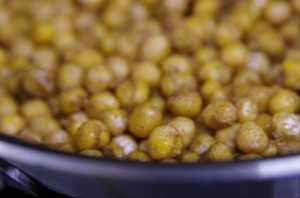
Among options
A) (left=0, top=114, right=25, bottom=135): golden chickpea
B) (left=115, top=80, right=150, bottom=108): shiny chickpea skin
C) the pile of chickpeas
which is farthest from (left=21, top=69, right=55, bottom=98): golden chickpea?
(left=115, top=80, right=150, bottom=108): shiny chickpea skin

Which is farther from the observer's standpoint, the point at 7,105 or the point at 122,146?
the point at 7,105

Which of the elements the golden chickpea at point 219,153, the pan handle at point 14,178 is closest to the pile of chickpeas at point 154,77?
the golden chickpea at point 219,153

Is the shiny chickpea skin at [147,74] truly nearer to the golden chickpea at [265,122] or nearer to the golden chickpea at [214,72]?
the golden chickpea at [214,72]

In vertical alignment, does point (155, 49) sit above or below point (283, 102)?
above

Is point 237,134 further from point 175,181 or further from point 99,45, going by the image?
point 99,45

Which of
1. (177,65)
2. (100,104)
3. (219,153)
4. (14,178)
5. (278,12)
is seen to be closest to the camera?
(14,178)

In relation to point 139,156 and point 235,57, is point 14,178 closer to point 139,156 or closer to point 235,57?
point 139,156

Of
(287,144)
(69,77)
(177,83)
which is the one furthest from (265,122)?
(69,77)

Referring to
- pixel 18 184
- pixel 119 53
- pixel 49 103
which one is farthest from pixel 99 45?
pixel 18 184
